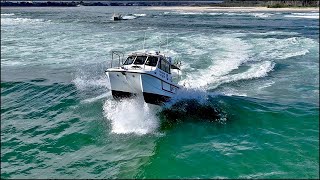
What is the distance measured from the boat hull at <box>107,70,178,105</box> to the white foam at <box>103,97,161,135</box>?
2.00ft

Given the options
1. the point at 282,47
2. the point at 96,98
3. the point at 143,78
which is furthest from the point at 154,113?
the point at 282,47

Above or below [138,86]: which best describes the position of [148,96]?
below

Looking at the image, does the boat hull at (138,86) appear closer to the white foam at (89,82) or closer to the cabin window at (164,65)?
the cabin window at (164,65)

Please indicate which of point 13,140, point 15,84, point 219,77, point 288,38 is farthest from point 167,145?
point 288,38

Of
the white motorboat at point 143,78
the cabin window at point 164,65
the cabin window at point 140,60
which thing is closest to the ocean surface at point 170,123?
the white motorboat at point 143,78

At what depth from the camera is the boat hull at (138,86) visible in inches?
894

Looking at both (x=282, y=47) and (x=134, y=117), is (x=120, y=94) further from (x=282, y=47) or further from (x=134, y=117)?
(x=282, y=47)

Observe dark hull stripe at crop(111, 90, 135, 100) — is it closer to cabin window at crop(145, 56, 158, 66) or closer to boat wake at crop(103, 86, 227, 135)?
boat wake at crop(103, 86, 227, 135)

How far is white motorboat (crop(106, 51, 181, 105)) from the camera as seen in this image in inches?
894

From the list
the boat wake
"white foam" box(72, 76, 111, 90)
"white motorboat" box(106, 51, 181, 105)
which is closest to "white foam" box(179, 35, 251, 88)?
the boat wake

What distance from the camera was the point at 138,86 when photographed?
23.1 metres

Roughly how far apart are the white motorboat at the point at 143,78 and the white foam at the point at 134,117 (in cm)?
62

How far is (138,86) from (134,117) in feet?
6.75

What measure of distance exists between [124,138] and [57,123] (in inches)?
212
